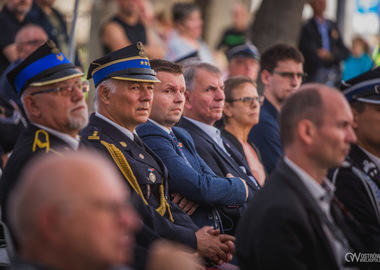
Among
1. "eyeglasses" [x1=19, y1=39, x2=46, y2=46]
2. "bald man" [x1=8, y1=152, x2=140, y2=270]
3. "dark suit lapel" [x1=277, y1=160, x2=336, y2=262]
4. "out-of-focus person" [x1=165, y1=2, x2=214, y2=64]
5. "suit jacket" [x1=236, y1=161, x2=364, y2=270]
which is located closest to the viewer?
"bald man" [x1=8, y1=152, x2=140, y2=270]

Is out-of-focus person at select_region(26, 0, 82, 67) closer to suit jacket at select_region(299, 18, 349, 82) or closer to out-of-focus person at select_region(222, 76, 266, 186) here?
out-of-focus person at select_region(222, 76, 266, 186)

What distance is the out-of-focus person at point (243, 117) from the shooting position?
20.5 ft

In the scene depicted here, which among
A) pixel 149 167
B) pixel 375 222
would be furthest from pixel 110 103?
pixel 375 222

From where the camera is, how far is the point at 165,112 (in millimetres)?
5199

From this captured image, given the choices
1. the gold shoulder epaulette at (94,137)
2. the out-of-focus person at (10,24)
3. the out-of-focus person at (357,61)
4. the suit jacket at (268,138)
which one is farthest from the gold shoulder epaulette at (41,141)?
the out-of-focus person at (357,61)

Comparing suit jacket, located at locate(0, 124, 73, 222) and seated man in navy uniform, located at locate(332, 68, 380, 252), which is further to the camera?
seated man in navy uniform, located at locate(332, 68, 380, 252)

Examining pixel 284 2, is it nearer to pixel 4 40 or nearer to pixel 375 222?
pixel 4 40

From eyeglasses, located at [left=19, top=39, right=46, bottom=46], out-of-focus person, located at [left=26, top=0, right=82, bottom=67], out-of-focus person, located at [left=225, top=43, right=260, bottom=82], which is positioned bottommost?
out-of-focus person, located at [left=225, top=43, right=260, bottom=82]

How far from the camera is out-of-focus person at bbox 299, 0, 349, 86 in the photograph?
10938 mm

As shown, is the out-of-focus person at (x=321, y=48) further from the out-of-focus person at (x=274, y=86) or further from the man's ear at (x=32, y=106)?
the man's ear at (x=32, y=106)

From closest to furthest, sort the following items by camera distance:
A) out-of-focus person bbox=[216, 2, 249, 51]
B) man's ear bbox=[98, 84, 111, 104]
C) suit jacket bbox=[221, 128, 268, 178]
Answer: man's ear bbox=[98, 84, 111, 104] → suit jacket bbox=[221, 128, 268, 178] → out-of-focus person bbox=[216, 2, 249, 51]

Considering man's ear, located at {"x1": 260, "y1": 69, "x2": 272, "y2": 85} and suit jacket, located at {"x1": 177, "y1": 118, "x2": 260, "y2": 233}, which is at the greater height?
man's ear, located at {"x1": 260, "y1": 69, "x2": 272, "y2": 85}

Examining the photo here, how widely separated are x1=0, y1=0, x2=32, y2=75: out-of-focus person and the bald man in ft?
19.0

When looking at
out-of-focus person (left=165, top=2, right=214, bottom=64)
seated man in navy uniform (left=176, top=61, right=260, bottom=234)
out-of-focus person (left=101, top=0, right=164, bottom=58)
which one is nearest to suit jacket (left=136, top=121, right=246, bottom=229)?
seated man in navy uniform (left=176, top=61, right=260, bottom=234)
